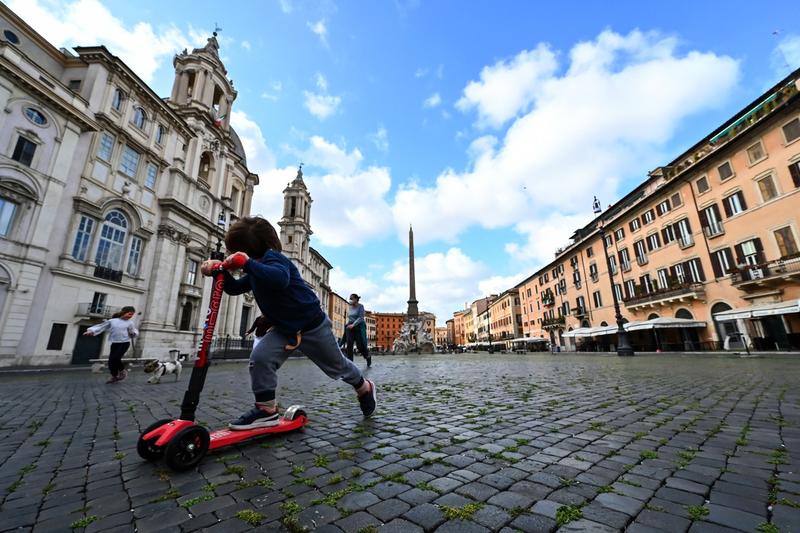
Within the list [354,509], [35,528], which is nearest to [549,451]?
[354,509]

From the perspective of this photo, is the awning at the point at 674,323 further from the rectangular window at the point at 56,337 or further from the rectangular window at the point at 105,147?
the rectangular window at the point at 105,147

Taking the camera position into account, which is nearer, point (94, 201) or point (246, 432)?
point (246, 432)

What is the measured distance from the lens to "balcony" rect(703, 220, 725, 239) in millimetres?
21812

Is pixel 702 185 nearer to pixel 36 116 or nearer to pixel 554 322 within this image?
pixel 554 322

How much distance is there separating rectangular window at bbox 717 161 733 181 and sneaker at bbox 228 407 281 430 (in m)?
29.6

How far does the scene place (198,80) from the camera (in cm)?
2977

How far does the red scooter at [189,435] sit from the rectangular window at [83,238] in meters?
21.5

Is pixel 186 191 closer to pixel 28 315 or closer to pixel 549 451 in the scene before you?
pixel 28 315

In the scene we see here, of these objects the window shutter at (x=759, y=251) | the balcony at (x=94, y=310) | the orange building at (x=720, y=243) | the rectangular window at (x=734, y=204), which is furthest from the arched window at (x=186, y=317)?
the rectangular window at (x=734, y=204)

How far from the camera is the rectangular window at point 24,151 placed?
50.5 ft

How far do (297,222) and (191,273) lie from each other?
25.4 metres

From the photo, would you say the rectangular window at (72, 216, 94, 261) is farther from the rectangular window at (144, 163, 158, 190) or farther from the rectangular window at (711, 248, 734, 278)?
the rectangular window at (711, 248, 734, 278)

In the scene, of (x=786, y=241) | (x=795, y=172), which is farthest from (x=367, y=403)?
(x=795, y=172)

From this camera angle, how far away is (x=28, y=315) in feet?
50.5
